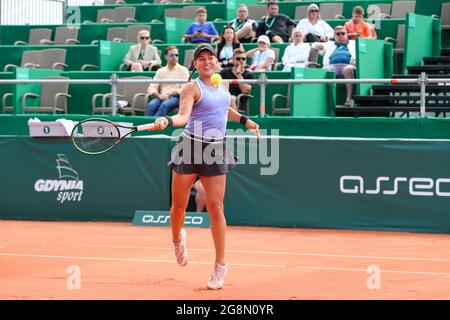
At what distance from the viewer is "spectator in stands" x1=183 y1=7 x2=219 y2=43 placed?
66.9ft

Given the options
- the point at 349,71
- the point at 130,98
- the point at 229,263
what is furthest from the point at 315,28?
the point at 229,263

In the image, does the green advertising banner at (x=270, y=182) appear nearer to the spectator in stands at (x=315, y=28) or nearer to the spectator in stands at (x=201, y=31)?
the spectator in stands at (x=315, y=28)

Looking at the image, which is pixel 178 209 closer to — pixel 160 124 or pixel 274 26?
pixel 160 124

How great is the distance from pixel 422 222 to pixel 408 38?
18.0ft

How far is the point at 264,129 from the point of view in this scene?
1627 centimetres

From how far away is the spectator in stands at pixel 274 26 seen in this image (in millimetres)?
19953

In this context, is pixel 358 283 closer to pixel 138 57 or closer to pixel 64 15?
pixel 138 57

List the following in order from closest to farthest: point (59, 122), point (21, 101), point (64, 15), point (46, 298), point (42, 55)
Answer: point (46, 298) < point (59, 122) < point (21, 101) < point (42, 55) < point (64, 15)

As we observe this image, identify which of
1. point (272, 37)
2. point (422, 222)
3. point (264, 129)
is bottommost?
point (422, 222)

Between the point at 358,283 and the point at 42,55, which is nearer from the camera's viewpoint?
the point at 358,283

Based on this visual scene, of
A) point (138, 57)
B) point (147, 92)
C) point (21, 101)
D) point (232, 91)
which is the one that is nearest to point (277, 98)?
point (232, 91)

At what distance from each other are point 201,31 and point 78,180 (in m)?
5.52

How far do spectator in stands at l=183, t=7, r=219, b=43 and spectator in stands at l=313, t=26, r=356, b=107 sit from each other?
305 centimetres

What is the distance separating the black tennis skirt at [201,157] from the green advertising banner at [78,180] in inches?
275
